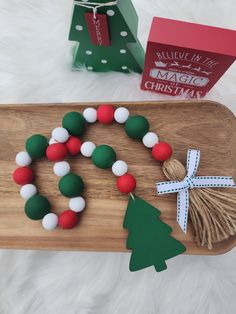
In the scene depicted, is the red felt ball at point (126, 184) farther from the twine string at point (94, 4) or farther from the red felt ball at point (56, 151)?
the twine string at point (94, 4)

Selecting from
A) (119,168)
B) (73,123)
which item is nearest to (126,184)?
(119,168)

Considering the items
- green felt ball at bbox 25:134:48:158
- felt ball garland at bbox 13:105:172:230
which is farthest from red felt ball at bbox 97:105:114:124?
green felt ball at bbox 25:134:48:158

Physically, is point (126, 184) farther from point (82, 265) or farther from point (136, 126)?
point (82, 265)

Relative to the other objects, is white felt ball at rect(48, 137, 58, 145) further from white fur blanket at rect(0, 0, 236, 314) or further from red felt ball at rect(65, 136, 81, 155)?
white fur blanket at rect(0, 0, 236, 314)

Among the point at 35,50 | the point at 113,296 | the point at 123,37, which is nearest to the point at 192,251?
the point at 113,296

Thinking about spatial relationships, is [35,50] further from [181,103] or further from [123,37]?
[181,103]

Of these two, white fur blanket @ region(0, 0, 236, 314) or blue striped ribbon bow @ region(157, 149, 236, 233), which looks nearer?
blue striped ribbon bow @ region(157, 149, 236, 233)

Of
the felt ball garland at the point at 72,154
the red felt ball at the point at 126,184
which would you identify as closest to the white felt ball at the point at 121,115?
the felt ball garland at the point at 72,154
